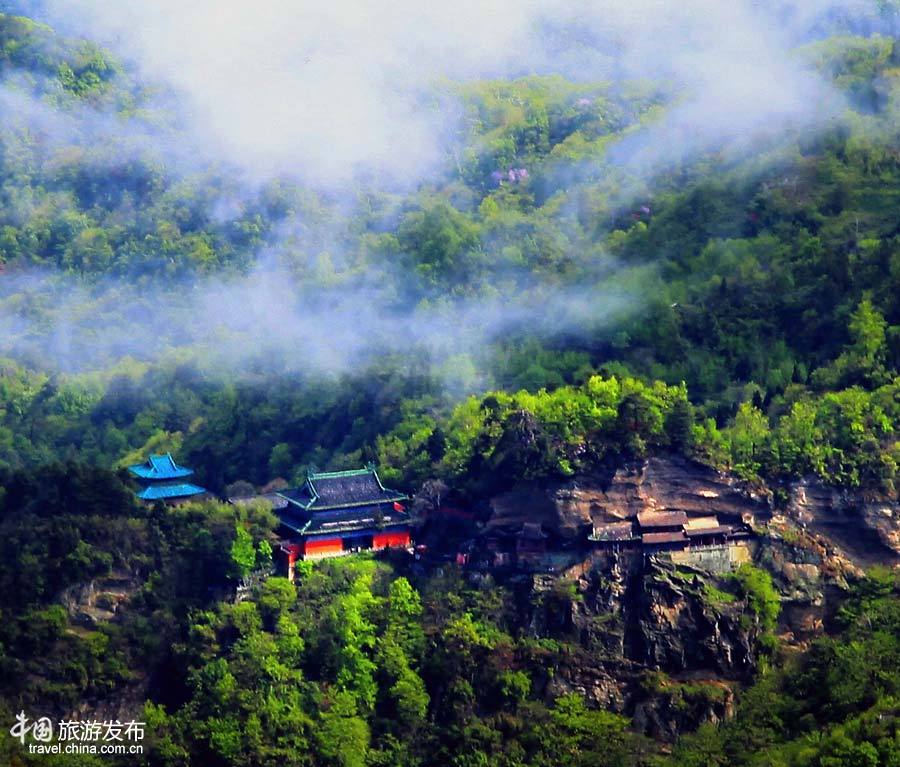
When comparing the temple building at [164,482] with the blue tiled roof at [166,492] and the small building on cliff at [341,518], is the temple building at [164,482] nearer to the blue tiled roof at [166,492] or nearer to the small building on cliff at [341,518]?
the blue tiled roof at [166,492]

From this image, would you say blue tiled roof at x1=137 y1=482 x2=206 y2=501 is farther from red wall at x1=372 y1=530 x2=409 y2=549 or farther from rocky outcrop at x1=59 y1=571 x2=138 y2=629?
red wall at x1=372 y1=530 x2=409 y2=549

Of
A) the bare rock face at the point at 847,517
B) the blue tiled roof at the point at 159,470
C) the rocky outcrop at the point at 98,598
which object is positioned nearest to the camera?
the rocky outcrop at the point at 98,598

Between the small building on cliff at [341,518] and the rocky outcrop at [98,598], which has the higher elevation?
the small building on cliff at [341,518]

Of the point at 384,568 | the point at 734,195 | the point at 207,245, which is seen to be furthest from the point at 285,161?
the point at 384,568

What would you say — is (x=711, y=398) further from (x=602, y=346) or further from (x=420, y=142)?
(x=420, y=142)

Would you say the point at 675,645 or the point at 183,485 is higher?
the point at 183,485

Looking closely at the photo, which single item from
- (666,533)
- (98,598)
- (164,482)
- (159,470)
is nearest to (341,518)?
(164,482)

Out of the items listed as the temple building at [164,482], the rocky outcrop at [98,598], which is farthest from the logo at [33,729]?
the temple building at [164,482]

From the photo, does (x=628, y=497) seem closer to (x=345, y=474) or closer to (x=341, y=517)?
(x=341, y=517)
